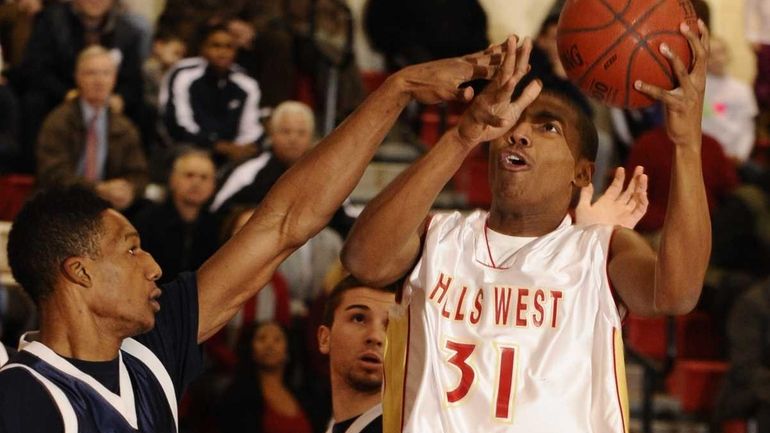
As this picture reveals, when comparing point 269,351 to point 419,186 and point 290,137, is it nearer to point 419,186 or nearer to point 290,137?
point 290,137

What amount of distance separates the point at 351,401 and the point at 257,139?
15.2 feet

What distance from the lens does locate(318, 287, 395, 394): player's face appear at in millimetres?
4906

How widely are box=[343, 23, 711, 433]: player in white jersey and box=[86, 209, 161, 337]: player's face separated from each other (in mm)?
578

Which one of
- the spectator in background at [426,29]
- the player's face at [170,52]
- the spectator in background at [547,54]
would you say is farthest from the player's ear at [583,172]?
the spectator in background at [426,29]

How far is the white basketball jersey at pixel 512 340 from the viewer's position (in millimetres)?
3779

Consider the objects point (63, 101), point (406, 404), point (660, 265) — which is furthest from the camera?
point (63, 101)

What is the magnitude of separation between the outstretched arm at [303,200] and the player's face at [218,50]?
5040mm

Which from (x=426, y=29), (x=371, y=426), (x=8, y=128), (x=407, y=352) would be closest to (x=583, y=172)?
(x=407, y=352)

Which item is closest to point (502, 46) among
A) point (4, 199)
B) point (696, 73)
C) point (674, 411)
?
point (696, 73)

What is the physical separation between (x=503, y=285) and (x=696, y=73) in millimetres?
727

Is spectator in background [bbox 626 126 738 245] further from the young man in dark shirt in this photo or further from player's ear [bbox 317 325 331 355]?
the young man in dark shirt

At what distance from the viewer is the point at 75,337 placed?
13.2 feet

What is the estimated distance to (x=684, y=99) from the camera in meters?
3.65

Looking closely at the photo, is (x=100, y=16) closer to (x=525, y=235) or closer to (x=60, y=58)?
(x=60, y=58)
